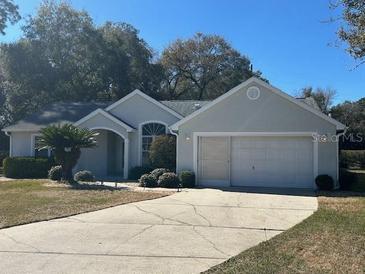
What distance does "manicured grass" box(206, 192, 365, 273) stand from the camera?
7.01m

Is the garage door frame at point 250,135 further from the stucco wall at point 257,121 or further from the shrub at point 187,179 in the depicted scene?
the shrub at point 187,179

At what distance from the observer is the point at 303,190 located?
61.9 ft

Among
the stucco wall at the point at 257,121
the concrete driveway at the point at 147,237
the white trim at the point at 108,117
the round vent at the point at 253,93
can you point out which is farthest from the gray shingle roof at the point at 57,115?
the concrete driveway at the point at 147,237

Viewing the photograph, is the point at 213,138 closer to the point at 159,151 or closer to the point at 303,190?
the point at 159,151

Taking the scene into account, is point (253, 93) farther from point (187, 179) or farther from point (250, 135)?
point (187, 179)

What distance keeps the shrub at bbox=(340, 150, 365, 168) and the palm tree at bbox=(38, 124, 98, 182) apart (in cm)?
2415

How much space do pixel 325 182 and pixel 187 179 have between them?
5680 millimetres

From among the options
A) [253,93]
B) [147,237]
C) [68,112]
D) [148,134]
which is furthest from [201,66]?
[147,237]

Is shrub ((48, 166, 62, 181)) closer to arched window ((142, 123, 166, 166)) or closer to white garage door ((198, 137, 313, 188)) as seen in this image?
arched window ((142, 123, 166, 166))

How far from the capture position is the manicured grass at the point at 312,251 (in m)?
7.01

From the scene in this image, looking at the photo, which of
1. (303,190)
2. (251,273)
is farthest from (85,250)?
(303,190)

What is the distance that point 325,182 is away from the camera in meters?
18.9

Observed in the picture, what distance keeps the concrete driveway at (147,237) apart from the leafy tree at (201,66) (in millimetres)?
34270

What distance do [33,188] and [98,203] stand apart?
18.2 ft
